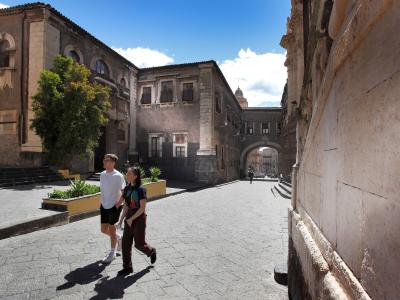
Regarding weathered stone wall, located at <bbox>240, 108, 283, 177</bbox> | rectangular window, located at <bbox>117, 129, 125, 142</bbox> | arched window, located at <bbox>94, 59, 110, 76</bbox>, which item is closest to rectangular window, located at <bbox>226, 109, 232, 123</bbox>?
weathered stone wall, located at <bbox>240, 108, 283, 177</bbox>

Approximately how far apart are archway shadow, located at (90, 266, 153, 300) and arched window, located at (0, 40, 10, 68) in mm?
15504

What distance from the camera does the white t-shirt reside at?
487 centimetres

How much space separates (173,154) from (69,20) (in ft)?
34.7

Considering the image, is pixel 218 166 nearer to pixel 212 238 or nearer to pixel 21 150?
pixel 21 150

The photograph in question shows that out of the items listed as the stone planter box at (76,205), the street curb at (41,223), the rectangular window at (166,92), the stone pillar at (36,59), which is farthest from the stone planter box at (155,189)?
the rectangular window at (166,92)

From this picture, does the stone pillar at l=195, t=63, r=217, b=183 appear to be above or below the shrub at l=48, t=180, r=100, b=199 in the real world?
above

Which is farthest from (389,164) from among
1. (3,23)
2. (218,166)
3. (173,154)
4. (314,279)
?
(218,166)

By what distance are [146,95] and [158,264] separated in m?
19.3

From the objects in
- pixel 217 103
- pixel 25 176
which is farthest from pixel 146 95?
pixel 25 176

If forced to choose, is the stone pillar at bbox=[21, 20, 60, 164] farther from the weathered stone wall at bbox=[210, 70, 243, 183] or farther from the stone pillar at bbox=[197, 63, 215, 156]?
the weathered stone wall at bbox=[210, 70, 243, 183]

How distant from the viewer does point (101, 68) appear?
1906 cm

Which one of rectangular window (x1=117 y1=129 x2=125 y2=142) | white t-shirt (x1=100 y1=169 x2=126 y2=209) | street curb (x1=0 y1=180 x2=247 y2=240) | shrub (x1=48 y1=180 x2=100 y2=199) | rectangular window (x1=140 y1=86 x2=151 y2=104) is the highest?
rectangular window (x1=140 y1=86 x2=151 y2=104)

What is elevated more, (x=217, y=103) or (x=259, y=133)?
(x=217, y=103)

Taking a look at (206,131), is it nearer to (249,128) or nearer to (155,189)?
(155,189)
